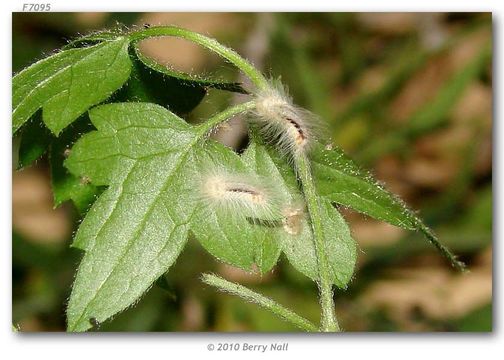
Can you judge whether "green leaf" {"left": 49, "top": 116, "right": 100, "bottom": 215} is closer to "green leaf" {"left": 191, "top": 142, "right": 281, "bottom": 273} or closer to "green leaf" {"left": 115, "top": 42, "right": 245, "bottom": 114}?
"green leaf" {"left": 115, "top": 42, "right": 245, "bottom": 114}

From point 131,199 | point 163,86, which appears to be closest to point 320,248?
point 131,199

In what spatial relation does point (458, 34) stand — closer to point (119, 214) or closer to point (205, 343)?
point (205, 343)

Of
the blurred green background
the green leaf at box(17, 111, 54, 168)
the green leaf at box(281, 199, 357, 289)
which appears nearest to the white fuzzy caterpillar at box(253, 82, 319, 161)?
the green leaf at box(281, 199, 357, 289)

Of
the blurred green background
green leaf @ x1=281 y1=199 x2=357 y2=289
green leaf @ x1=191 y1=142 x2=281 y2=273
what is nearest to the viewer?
green leaf @ x1=191 y1=142 x2=281 y2=273

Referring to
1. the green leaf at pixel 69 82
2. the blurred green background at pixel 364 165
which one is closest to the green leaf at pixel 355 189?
the green leaf at pixel 69 82
